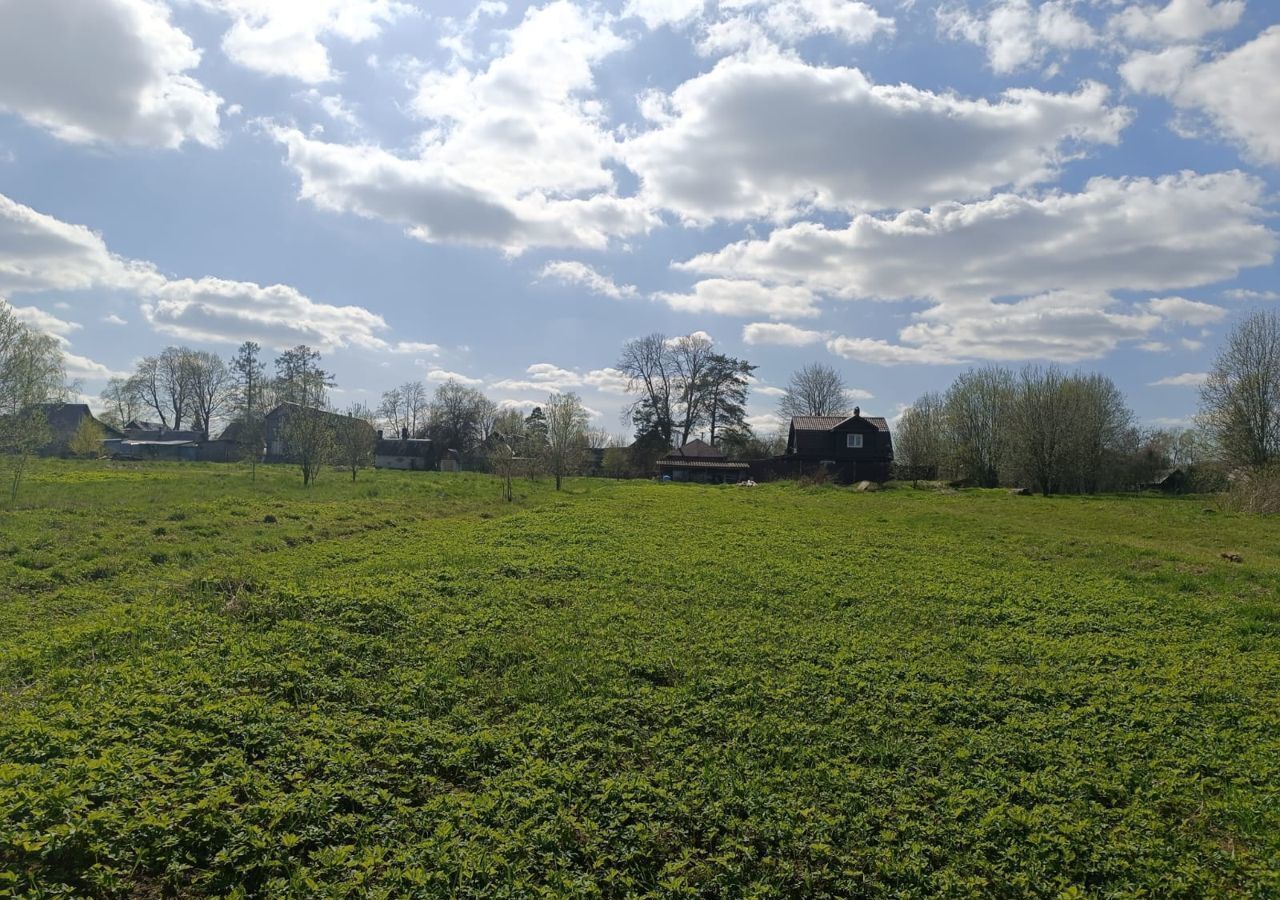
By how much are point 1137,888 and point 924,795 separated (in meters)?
1.53

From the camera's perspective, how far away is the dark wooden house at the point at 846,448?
2057 inches

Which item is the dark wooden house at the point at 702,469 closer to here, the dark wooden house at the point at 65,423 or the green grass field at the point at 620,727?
the green grass field at the point at 620,727

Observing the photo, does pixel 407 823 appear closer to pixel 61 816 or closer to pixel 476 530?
pixel 61 816

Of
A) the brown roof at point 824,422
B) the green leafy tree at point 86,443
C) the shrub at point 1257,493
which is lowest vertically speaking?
the shrub at point 1257,493

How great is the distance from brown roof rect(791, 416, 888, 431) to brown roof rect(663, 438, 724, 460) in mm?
10003

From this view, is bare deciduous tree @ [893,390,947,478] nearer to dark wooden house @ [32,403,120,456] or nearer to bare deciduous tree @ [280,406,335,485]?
bare deciduous tree @ [280,406,335,485]

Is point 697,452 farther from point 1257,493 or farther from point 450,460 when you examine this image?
point 1257,493

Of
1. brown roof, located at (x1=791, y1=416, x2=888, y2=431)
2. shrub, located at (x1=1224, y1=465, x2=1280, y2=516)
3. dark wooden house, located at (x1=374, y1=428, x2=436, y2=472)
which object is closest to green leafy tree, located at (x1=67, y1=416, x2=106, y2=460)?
dark wooden house, located at (x1=374, y1=428, x2=436, y2=472)

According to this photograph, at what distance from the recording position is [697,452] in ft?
211

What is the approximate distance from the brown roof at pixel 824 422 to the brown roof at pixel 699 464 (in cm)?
546

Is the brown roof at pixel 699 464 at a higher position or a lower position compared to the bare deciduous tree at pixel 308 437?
lower

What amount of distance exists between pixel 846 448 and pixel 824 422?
289cm

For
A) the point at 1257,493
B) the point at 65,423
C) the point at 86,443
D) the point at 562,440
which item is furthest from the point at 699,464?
the point at 65,423

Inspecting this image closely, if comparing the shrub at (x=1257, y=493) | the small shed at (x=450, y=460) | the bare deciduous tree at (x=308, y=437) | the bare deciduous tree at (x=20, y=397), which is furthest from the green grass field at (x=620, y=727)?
the small shed at (x=450, y=460)
